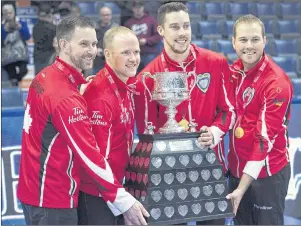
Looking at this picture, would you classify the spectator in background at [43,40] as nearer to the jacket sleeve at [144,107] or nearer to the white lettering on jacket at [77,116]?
the jacket sleeve at [144,107]

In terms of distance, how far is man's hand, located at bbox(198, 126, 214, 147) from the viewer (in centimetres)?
380

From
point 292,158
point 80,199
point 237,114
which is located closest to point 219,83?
point 237,114

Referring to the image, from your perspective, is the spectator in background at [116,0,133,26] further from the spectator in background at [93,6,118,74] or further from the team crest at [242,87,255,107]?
the team crest at [242,87,255,107]

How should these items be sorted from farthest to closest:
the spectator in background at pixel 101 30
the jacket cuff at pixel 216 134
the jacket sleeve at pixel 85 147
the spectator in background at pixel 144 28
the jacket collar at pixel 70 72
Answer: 1. the spectator in background at pixel 144 28
2. the spectator in background at pixel 101 30
3. the jacket cuff at pixel 216 134
4. the jacket collar at pixel 70 72
5. the jacket sleeve at pixel 85 147

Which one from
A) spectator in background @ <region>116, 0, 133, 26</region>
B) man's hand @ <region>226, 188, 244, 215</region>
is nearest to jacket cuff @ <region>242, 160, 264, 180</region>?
man's hand @ <region>226, 188, 244, 215</region>

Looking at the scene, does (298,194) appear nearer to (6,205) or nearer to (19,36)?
(6,205)

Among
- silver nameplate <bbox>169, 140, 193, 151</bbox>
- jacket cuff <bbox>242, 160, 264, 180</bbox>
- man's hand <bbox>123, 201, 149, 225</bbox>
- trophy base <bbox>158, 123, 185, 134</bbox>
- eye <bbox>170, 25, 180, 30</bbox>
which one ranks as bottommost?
man's hand <bbox>123, 201, 149, 225</bbox>

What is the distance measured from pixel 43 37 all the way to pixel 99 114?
196 inches

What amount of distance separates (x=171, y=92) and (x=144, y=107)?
313 mm

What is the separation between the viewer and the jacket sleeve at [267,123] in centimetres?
399

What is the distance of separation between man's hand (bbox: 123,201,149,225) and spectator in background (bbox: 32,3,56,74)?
4.93 m

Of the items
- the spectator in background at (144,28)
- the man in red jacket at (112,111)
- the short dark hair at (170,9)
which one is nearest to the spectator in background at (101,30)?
the spectator in background at (144,28)

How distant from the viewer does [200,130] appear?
389cm

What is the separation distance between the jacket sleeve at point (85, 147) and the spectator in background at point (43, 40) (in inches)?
193
